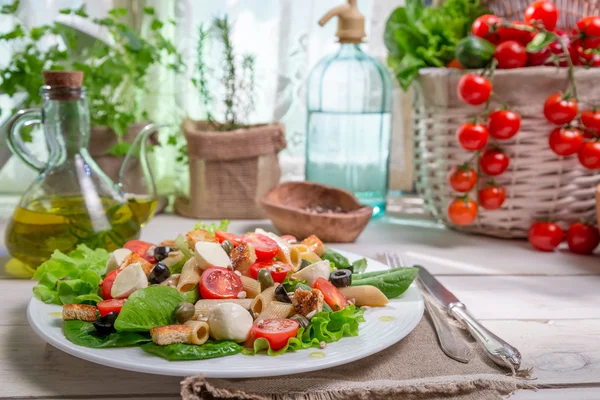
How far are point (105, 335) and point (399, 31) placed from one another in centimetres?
109

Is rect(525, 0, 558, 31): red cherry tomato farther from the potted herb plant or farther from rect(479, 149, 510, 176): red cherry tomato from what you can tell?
the potted herb plant

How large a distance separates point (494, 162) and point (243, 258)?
27.5 inches

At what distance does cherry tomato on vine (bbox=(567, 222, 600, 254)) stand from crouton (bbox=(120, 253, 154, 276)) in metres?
0.92

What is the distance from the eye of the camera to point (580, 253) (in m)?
1.50

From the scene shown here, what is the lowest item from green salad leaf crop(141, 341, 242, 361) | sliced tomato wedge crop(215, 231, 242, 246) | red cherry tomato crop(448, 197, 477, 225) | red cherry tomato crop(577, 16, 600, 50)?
red cherry tomato crop(448, 197, 477, 225)

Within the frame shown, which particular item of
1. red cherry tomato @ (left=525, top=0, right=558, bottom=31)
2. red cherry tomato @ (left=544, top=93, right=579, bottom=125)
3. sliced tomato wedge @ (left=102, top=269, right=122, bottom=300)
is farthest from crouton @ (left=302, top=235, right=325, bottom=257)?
red cherry tomato @ (left=525, top=0, right=558, bottom=31)

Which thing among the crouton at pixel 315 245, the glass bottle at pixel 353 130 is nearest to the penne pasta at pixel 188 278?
the crouton at pixel 315 245

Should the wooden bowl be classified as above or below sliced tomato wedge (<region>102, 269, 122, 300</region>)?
below

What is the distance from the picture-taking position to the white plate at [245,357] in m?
0.72

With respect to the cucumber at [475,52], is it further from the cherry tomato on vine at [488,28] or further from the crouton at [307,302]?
the crouton at [307,302]

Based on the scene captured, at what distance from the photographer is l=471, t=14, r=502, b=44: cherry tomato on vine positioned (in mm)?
1458

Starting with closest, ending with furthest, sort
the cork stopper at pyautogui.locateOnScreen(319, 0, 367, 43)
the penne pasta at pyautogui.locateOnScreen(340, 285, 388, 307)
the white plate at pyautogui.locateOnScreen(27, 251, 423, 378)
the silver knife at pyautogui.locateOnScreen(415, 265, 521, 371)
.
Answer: the white plate at pyautogui.locateOnScreen(27, 251, 423, 378) < the silver knife at pyautogui.locateOnScreen(415, 265, 521, 371) < the penne pasta at pyautogui.locateOnScreen(340, 285, 388, 307) < the cork stopper at pyautogui.locateOnScreen(319, 0, 367, 43)

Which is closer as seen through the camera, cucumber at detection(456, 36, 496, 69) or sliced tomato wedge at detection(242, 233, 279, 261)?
sliced tomato wedge at detection(242, 233, 279, 261)

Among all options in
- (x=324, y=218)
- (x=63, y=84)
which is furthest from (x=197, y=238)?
(x=324, y=218)
